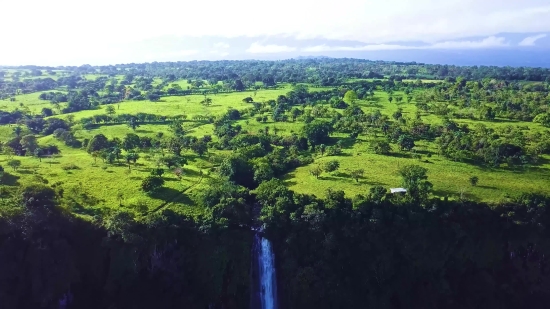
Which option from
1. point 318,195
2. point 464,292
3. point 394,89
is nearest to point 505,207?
point 464,292

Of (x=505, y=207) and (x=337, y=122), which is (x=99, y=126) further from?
(x=505, y=207)

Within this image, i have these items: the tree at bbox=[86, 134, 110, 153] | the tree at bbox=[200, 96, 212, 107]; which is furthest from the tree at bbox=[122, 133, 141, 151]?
the tree at bbox=[200, 96, 212, 107]

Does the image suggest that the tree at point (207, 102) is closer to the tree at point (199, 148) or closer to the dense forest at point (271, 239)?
the tree at point (199, 148)

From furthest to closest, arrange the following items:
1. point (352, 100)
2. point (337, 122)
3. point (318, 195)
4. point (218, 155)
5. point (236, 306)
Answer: point (352, 100) < point (337, 122) < point (218, 155) < point (318, 195) < point (236, 306)

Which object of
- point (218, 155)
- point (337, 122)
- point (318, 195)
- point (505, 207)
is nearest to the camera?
point (505, 207)

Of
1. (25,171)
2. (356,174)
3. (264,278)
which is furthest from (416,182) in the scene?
(25,171)

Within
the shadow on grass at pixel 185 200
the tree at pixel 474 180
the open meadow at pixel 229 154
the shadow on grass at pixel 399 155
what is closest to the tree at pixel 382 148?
the shadow on grass at pixel 399 155
